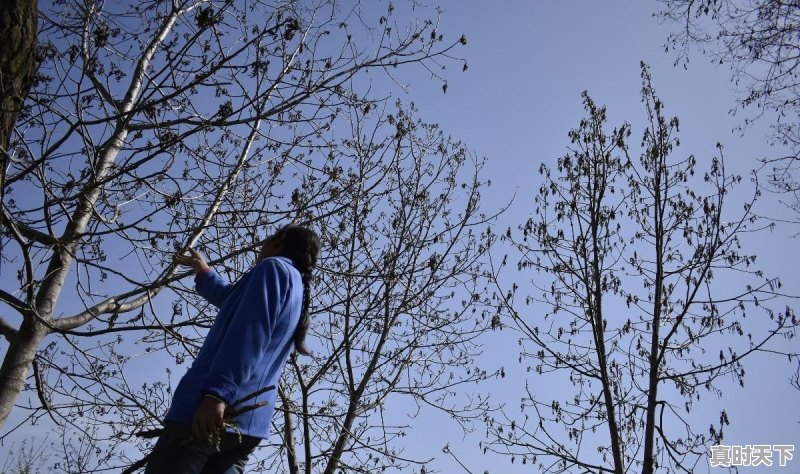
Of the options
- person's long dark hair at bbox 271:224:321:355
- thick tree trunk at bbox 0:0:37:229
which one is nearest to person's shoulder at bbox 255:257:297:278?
person's long dark hair at bbox 271:224:321:355

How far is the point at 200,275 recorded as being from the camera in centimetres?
301

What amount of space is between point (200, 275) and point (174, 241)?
1784 mm

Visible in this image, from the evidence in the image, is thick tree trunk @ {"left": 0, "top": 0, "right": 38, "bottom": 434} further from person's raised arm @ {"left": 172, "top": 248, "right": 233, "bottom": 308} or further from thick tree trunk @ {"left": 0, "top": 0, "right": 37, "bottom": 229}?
person's raised arm @ {"left": 172, "top": 248, "right": 233, "bottom": 308}

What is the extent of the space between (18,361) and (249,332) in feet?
7.06

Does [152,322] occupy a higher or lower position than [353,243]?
lower

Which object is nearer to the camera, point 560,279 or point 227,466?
point 227,466

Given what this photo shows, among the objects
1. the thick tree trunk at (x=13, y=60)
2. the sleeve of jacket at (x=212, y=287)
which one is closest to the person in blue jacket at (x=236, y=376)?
the sleeve of jacket at (x=212, y=287)

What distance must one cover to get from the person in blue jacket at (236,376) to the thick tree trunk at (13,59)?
980mm

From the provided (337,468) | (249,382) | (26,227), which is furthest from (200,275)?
(337,468)

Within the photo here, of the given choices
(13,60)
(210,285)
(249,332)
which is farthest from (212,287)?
(13,60)

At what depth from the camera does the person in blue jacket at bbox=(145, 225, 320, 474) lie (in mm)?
2281

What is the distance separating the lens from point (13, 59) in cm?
234

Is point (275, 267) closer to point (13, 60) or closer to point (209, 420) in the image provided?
point (209, 420)

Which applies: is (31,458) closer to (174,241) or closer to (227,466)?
(174,241)
